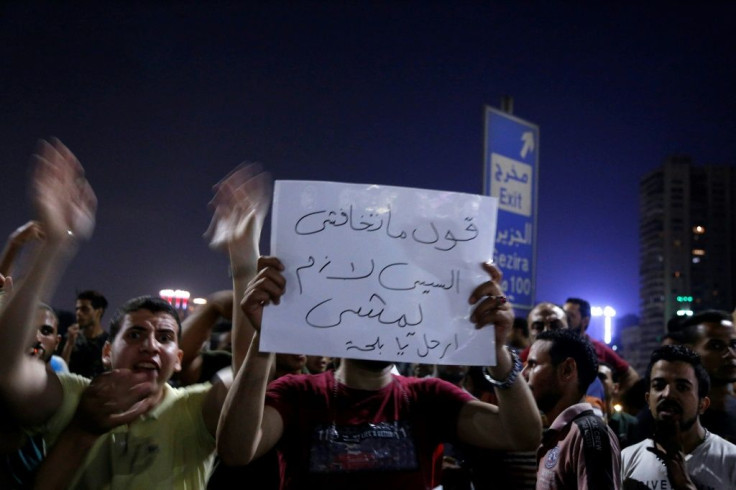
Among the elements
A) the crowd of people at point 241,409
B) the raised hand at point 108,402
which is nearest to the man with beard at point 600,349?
the crowd of people at point 241,409

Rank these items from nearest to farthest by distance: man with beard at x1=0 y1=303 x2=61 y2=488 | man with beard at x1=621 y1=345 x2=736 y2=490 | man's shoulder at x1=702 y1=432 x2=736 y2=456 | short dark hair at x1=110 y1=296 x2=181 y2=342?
man with beard at x1=0 y1=303 x2=61 y2=488
short dark hair at x1=110 y1=296 x2=181 y2=342
man with beard at x1=621 y1=345 x2=736 y2=490
man's shoulder at x1=702 y1=432 x2=736 y2=456

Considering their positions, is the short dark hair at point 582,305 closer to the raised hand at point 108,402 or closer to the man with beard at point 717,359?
the man with beard at point 717,359

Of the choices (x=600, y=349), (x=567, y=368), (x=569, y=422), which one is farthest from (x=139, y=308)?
(x=600, y=349)

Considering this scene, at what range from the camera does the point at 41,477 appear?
261 cm

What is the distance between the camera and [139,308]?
10.3 ft

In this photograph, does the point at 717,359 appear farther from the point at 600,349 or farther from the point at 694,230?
the point at 694,230

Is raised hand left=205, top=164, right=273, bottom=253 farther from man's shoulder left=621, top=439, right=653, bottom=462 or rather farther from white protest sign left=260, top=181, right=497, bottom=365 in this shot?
man's shoulder left=621, top=439, right=653, bottom=462

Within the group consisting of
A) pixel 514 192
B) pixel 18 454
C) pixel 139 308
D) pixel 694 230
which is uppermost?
pixel 694 230

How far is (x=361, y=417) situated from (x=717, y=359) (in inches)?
138

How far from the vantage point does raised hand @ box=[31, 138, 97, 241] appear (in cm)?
259

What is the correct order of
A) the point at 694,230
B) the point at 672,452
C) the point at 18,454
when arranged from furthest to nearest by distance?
the point at 694,230 < the point at 672,452 < the point at 18,454

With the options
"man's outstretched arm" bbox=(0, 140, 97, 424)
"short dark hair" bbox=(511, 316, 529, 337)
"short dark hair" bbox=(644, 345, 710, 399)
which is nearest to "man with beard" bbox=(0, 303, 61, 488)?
"man's outstretched arm" bbox=(0, 140, 97, 424)

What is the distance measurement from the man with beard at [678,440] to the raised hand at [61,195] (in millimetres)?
3069

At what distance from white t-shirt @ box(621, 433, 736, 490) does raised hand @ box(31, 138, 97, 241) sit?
315cm
